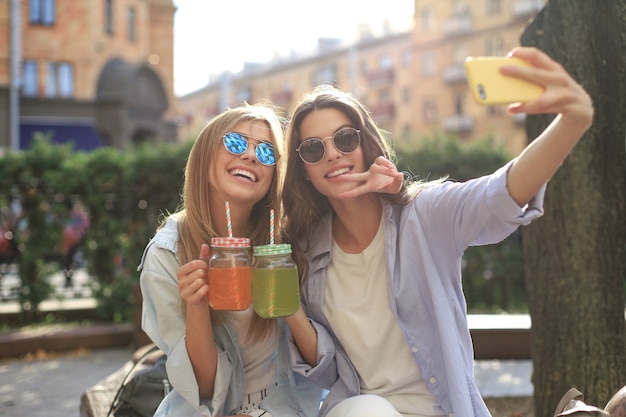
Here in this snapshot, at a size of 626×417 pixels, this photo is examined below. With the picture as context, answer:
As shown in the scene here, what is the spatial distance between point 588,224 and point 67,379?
4.87 m

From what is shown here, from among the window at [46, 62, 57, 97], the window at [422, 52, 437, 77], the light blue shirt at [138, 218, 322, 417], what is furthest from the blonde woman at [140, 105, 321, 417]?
the window at [422, 52, 437, 77]

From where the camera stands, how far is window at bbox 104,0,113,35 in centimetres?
2504

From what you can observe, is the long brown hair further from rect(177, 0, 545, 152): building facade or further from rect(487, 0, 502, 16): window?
rect(487, 0, 502, 16): window

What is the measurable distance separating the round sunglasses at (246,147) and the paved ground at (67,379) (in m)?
3.26

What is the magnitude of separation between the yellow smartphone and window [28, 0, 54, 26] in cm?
2481

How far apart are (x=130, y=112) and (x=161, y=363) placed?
71.3 ft

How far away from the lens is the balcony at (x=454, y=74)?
140ft

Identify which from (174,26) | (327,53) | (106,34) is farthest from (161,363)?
(327,53)

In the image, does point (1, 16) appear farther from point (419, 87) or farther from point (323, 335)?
point (419, 87)

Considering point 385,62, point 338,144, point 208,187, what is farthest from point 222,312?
point 385,62

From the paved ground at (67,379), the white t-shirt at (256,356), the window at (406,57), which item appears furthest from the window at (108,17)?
the window at (406,57)

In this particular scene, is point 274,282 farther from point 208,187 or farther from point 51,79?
point 51,79

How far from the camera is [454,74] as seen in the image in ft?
140

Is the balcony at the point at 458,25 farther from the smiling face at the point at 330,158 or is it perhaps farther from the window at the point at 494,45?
the smiling face at the point at 330,158
